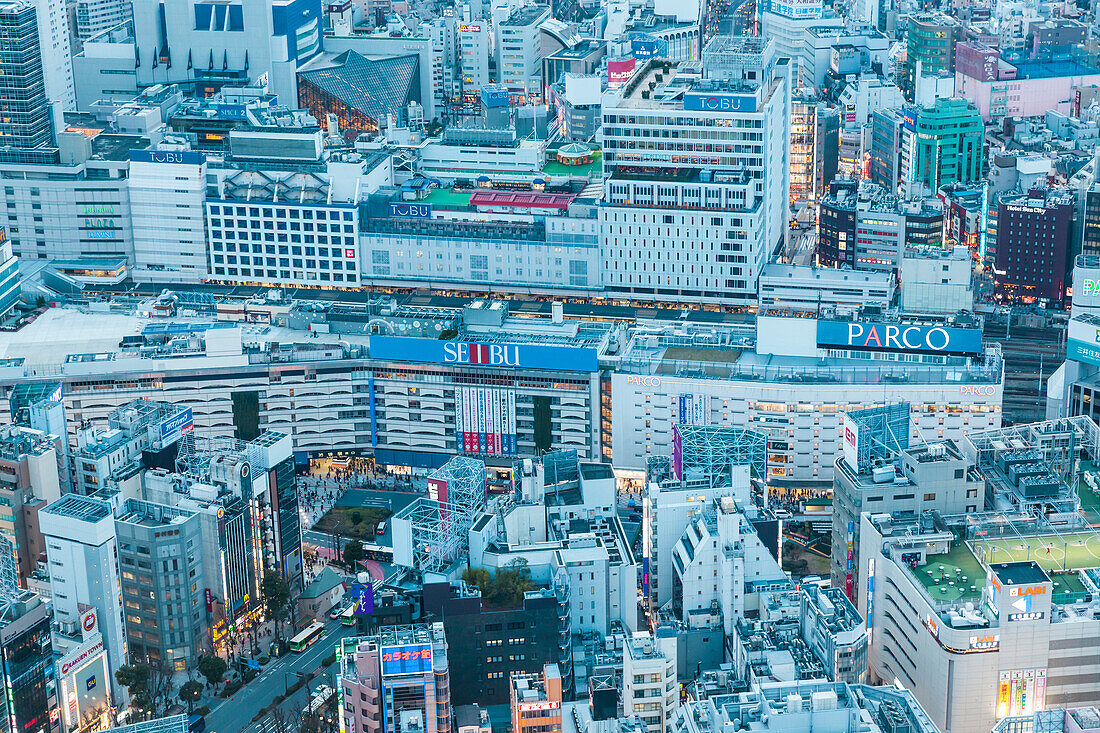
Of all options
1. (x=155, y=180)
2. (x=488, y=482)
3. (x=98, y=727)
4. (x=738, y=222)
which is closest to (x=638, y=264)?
(x=738, y=222)

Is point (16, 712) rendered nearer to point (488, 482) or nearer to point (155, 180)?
point (488, 482)

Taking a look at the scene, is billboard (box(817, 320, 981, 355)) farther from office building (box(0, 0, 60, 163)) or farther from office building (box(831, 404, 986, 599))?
office building (box(0, 0, 60, 163))

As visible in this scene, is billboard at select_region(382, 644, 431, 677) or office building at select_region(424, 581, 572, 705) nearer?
billboard at select_region(382, 644, 431, 677)

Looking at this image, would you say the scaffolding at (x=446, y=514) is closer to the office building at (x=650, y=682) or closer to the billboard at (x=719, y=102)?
the office building at (x=650, y=682)

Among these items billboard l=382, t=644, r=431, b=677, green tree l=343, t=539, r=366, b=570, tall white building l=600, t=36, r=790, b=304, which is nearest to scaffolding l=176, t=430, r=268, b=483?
green tree l=343, t=539, r=366, b=570

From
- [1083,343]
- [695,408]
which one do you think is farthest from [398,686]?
[1083,343]

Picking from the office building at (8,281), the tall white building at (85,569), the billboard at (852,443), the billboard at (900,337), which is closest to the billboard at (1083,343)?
the billboard at (900,337)

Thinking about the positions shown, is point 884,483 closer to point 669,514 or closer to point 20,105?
point 669,514
